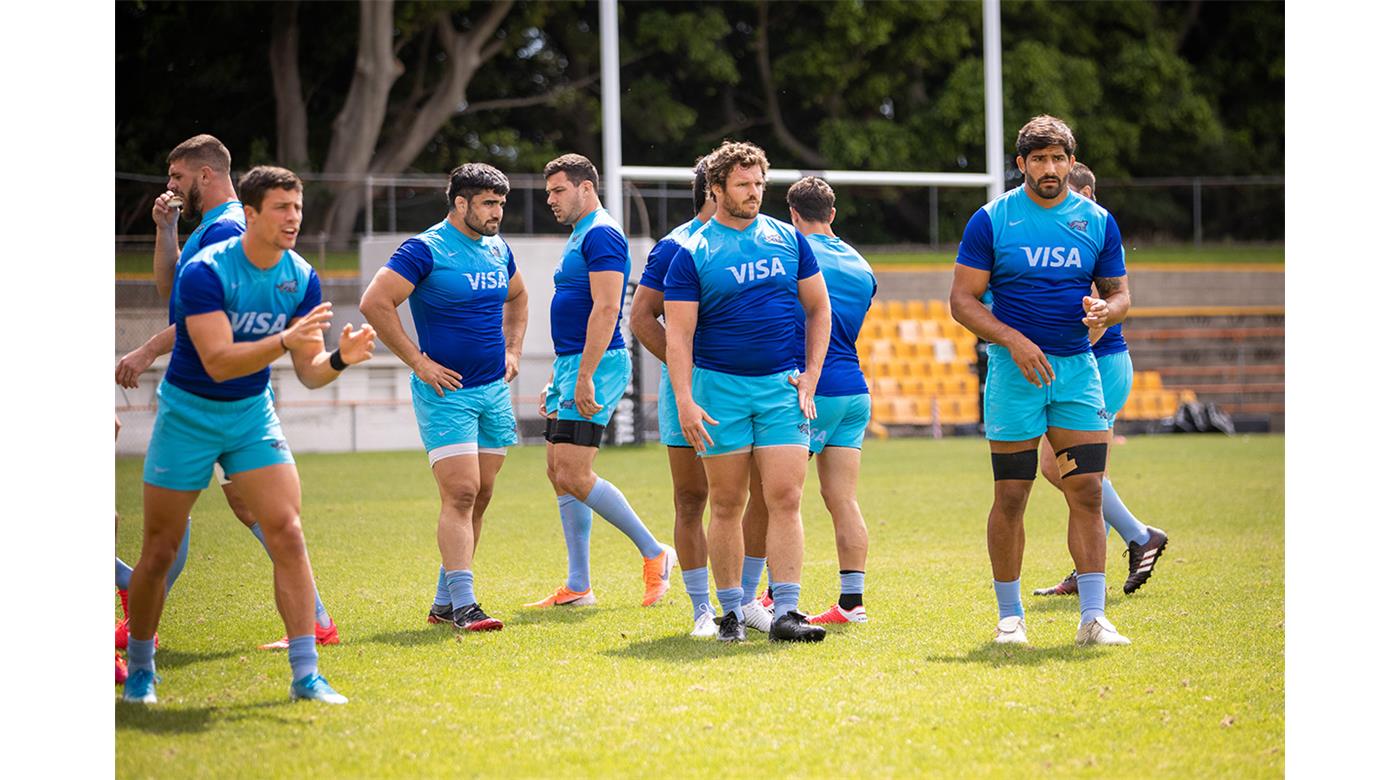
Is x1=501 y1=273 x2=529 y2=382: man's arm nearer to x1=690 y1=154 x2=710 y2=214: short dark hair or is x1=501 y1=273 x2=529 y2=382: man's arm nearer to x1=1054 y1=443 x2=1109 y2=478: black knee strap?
x1=690 y1=154 x2=710 y2=214: short dark hair

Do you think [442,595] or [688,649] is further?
[442,595]

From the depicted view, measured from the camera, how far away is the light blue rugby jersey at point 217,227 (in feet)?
19.8

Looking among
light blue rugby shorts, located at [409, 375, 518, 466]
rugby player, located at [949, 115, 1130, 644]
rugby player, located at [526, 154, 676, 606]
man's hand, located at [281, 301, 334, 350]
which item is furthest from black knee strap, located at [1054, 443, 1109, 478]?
man's hand, located at [281, 301, 334, 350]

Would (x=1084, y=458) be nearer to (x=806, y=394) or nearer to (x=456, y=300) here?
(x=806, y=394)

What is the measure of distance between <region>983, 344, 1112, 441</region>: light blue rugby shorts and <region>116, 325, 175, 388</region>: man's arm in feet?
11.0

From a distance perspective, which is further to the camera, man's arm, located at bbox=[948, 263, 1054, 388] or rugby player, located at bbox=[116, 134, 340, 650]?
man's arm, located at bbox=[948, 263, 1054, 388]

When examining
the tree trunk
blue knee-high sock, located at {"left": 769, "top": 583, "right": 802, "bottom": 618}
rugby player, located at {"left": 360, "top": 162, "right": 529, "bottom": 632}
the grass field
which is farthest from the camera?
the grass field

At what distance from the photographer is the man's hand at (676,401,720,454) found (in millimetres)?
6215

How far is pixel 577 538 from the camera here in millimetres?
7809

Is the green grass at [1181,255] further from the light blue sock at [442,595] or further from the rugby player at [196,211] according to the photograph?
the rugby player at [196,211]

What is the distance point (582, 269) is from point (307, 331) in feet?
8.15

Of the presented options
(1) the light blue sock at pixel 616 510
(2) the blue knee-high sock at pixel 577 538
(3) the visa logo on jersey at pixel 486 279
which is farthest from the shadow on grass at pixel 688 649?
(3) the visa logo on jersey at pixel 486 279

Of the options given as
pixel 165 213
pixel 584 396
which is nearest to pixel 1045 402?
pixel 584 396
